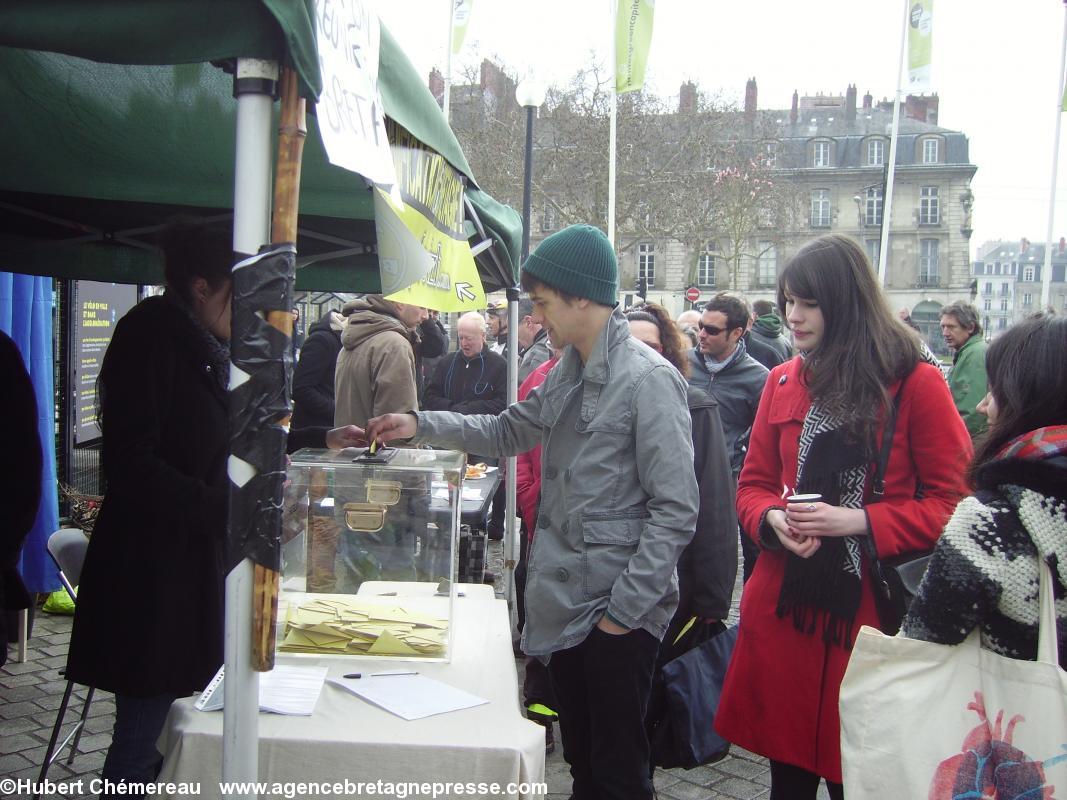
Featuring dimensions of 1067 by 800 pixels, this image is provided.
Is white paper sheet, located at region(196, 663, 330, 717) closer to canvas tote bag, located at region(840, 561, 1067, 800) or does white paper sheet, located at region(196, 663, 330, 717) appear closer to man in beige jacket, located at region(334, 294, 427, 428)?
canvas tote bag, located at region(840, 561, 1067, 800)

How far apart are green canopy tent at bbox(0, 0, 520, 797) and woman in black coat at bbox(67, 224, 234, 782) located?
593 mm

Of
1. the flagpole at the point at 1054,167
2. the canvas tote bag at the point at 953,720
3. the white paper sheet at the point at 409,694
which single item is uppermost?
the flagpole at the point at 1054,167

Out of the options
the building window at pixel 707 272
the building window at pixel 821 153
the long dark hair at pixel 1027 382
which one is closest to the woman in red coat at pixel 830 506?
the long dark hair at pixel 1027 382

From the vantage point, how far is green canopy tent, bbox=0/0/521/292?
5.16 feet

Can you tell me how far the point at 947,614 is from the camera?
1.75 m

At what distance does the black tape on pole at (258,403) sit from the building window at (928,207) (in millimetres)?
55928

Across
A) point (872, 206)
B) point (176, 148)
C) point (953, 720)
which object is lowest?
point (953, 720)

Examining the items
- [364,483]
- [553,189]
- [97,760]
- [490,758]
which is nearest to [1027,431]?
[490,758]

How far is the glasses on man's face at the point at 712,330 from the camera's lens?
17.5 ft

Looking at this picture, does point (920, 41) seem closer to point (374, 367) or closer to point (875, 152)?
point (374, 367)

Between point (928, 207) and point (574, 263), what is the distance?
55451 millimetres

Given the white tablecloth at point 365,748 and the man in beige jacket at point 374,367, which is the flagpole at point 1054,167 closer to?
the man in beige jacket at point 374,367

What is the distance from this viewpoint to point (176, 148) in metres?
3.31

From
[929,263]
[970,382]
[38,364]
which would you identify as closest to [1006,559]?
[38,364]
